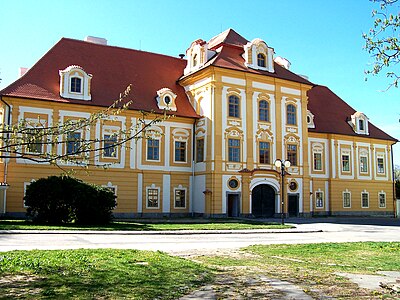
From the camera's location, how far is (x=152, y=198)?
3419 centimetres

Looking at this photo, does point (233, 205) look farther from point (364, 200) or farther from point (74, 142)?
point (74, 142)

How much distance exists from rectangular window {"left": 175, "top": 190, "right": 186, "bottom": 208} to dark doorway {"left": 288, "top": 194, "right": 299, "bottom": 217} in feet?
28.3

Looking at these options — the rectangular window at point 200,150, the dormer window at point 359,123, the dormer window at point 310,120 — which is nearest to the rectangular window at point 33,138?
the rectangular window at point 200,150

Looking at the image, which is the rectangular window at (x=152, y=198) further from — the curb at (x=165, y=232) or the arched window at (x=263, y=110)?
the curb at (x=165, y=232)

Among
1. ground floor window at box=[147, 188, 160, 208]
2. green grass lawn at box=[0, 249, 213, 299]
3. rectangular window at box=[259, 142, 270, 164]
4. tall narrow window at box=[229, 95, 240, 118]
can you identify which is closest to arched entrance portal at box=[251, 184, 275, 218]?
rectangular window at box=[259, 142, 270, 164]

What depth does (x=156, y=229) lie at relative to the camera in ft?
73.1

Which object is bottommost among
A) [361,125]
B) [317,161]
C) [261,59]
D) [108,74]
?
[317,161]

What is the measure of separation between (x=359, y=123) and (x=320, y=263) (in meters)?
37.3

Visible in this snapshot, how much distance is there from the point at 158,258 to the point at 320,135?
113ft

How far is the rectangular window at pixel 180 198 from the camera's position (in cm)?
3503

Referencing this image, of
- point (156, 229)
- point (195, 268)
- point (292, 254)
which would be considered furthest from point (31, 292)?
point (156, 229)

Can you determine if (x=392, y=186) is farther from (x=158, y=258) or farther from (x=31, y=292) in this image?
(x=31, y=292)

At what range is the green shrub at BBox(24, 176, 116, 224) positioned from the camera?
937 inches

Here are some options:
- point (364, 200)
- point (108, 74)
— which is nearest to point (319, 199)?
point (364, 200)
